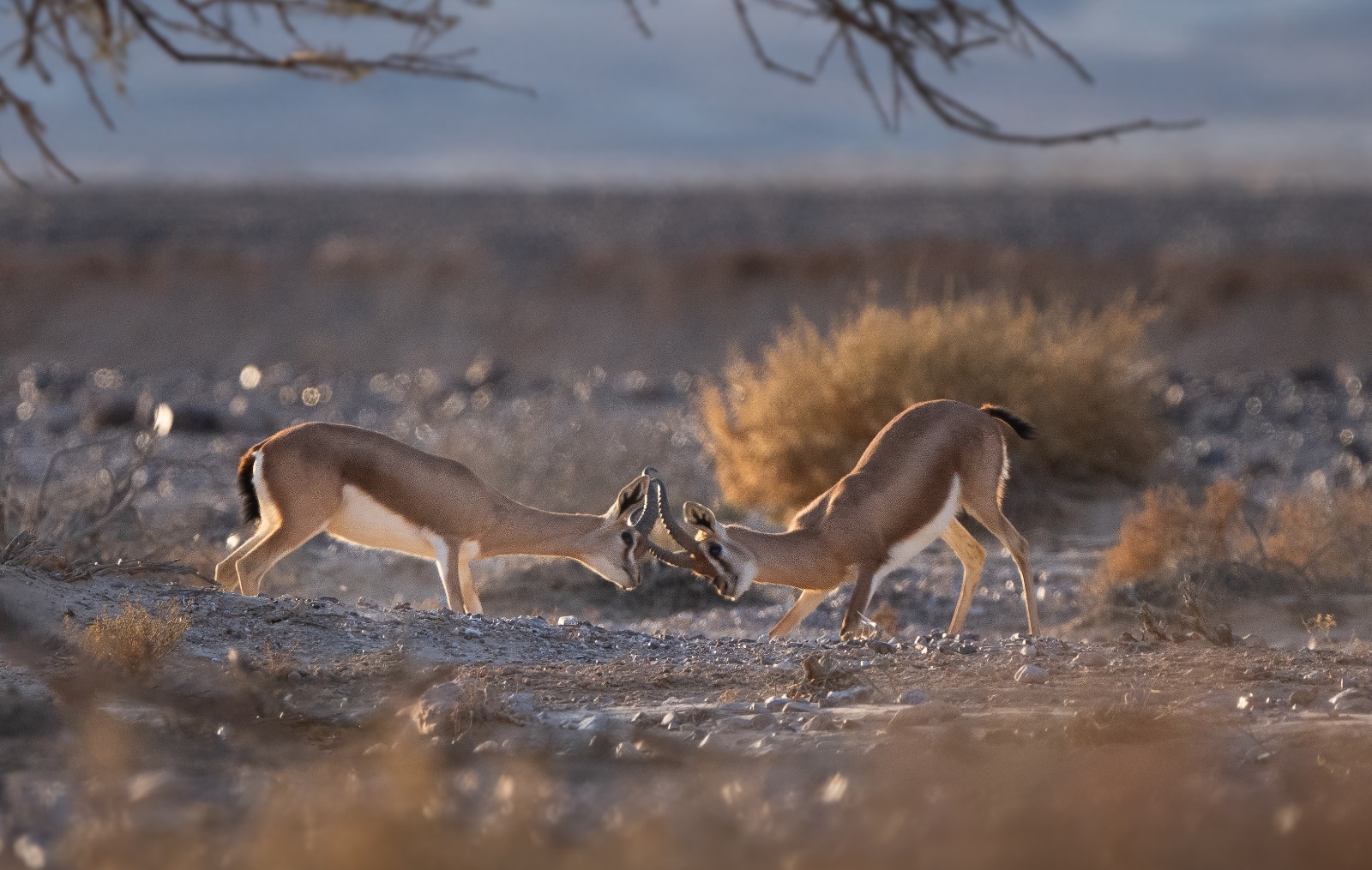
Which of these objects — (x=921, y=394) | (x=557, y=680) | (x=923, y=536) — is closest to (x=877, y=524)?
(x=923, y=536)

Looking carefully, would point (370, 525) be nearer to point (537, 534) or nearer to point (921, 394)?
point (537, 534)

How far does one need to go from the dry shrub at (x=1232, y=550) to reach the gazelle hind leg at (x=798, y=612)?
2.05 m

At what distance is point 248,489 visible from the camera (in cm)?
975

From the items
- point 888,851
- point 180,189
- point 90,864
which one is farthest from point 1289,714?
point 180,189

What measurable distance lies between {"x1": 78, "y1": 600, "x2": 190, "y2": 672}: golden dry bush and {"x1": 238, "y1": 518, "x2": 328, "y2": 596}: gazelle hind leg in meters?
1.88

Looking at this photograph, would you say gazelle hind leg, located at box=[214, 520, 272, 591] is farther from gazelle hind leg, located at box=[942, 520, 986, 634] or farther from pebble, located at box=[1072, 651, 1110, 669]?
pebble, located at box=[1072, 651, 1110, 669]

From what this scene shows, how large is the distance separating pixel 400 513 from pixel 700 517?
1841 millimetres

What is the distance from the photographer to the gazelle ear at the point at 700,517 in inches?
364

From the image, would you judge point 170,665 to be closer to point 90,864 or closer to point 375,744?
point 375,744

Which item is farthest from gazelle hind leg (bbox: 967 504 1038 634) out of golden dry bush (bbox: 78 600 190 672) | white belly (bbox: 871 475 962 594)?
golden dry bush (bbox: 78 600 190 672)

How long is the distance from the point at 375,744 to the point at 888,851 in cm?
247

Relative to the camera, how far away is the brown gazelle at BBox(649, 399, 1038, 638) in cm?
929

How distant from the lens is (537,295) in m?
40.3

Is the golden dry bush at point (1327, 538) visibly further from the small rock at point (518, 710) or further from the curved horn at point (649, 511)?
the small rock at point (518, 710)
